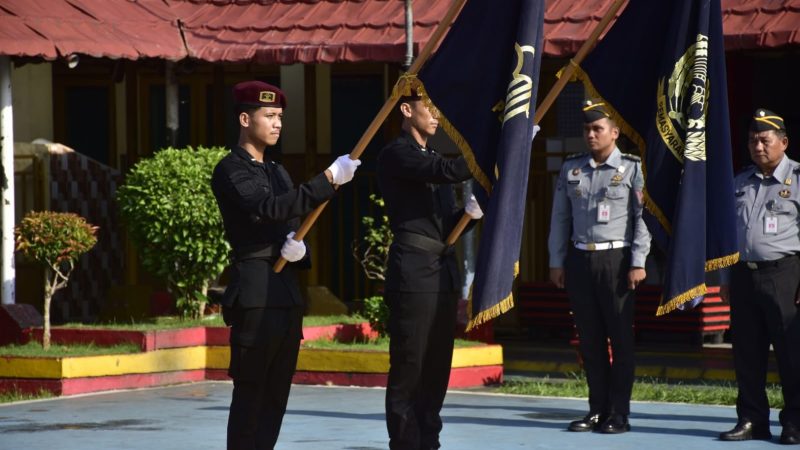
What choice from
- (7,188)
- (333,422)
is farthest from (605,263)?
(7,188)

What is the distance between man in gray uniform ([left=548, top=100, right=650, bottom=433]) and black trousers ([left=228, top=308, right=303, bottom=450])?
3178mm

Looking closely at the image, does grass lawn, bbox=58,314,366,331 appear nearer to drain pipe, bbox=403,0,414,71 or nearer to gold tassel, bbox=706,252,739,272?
drain pipe, bbox=403,0,414,71

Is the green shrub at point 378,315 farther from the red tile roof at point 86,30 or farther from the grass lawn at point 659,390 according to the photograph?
the red tile roof at point 86,30

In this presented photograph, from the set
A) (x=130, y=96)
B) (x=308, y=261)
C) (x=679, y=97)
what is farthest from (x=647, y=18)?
(x=130, y=96)

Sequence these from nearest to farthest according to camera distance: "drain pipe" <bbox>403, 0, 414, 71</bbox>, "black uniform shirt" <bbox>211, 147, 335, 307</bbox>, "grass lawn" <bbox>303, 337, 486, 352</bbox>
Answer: "black uniform shirt" <bbox>211, 147, 335, 307</bbox> < "grass lawn" <bbox>303, 337, 486, 352</bbox> < "drain pipe" <bbox>403, 0, 414, 71</bbox>

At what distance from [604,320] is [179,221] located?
207 inches

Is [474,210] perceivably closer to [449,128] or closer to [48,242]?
[449,128]

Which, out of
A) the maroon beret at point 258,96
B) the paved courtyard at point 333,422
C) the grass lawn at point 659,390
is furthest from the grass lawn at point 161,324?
the maroon beret at point 258,96

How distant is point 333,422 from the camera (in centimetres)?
1222

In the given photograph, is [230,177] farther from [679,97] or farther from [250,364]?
[679,97]

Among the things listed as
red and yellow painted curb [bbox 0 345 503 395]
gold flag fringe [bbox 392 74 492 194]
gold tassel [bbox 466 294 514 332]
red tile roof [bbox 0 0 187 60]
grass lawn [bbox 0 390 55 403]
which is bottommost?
grass lawn [bbox 0 390 55 403]

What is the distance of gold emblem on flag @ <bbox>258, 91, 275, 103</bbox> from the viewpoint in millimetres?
9016

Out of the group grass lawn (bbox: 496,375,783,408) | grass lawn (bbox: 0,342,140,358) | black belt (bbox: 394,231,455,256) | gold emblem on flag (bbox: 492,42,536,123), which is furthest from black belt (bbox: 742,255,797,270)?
grass lawn (bbox: 0,342,140,358)

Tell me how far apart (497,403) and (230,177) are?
16.9 ft
